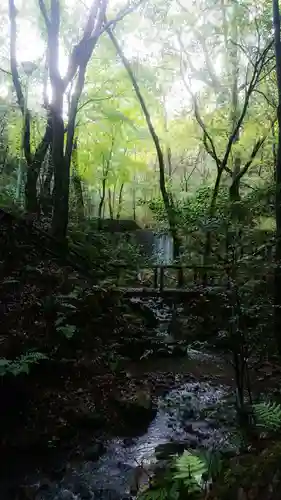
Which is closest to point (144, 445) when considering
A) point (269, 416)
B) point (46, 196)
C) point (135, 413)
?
point (135, 413)

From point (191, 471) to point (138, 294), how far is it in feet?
25.8

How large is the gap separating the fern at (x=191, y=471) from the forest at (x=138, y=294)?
0.04 ft

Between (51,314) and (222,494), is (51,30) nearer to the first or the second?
(51,314)

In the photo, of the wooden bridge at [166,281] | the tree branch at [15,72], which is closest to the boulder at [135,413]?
the wooden bridge at [166,281]

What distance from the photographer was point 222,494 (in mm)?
2076

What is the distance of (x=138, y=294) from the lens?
10.2m

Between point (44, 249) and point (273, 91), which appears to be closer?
point (44, 249)

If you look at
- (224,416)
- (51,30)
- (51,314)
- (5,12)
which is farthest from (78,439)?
(5,12)

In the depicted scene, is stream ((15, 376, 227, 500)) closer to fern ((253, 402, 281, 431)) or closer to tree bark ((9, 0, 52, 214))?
fern ((253, 402, 281, 431))

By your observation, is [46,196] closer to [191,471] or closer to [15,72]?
[15,72]

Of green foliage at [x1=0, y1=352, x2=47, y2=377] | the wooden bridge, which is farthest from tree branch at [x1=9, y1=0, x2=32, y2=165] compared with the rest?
green foliage at [x1=0, y1=352, x2=47, y2=377]

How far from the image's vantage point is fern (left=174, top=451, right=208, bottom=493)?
2297 mm

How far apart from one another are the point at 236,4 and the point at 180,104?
5428 mm

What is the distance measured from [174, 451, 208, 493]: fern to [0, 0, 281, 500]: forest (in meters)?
0.01
